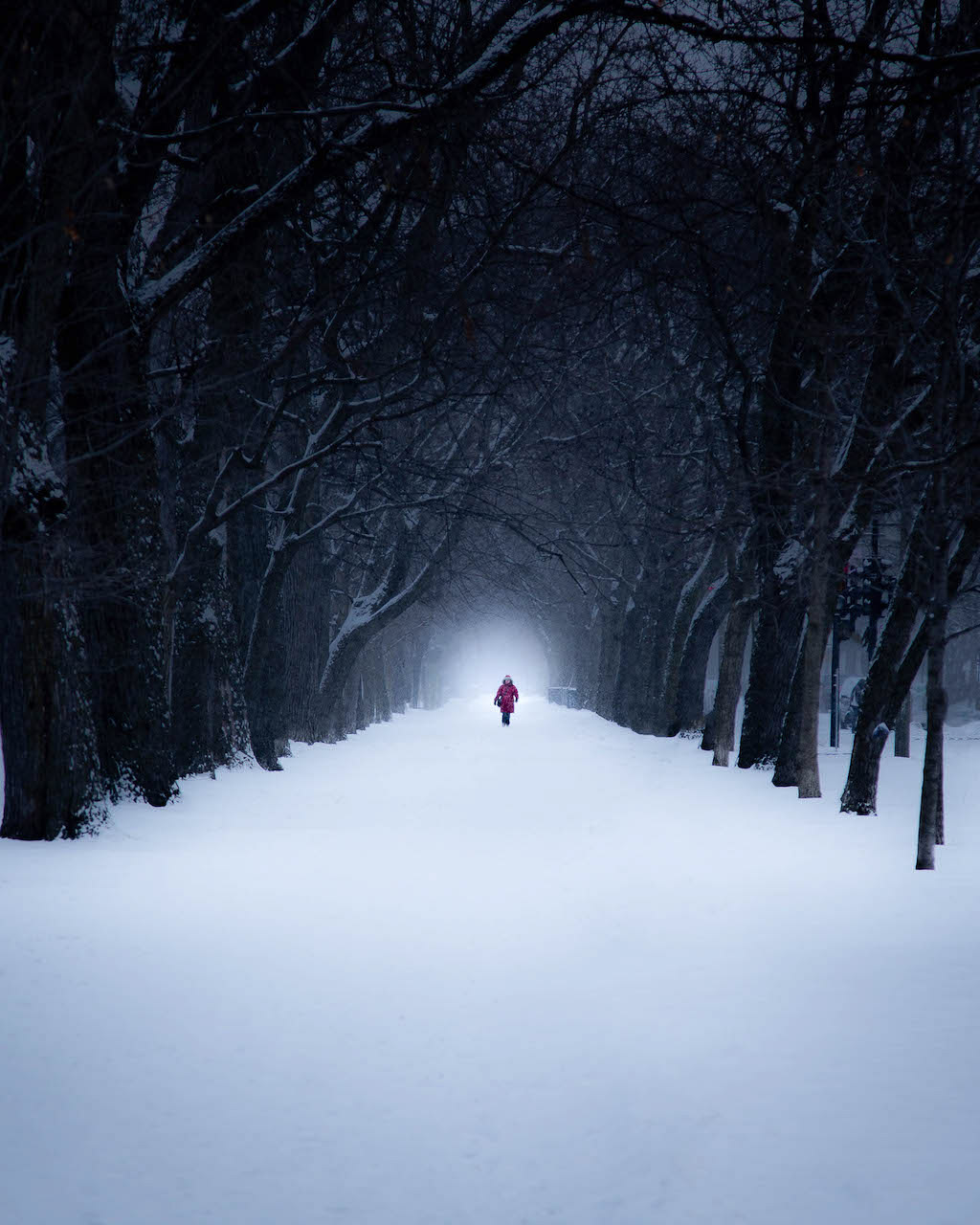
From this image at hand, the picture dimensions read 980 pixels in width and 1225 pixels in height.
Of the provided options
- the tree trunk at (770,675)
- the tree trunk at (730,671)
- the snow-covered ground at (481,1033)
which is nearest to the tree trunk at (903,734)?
the tree trunk at (730,671)

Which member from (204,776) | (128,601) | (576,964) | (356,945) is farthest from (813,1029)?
(204,776)

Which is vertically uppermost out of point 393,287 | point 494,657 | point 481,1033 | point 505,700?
point 393,287

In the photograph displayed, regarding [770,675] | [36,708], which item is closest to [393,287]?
[36,708]

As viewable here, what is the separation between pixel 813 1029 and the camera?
593 cm

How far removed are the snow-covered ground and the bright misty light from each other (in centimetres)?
6349

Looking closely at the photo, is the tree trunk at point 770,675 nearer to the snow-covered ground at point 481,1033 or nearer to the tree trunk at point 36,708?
the snow-covered ground at point 481,1033

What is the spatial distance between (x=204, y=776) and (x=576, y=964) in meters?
9.93

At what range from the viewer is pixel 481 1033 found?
5805mm

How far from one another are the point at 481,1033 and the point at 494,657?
498 feet

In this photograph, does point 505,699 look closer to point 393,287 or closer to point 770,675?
point 770,675

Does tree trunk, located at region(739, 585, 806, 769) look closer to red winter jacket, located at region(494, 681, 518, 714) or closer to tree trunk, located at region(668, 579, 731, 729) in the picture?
tree trunk, located at region(668, 579, 731, 729)

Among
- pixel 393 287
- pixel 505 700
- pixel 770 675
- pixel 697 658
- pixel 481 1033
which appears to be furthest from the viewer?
pixel 505 700

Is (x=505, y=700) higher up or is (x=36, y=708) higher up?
(x=36, y=708)

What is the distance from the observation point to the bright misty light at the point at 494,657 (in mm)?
91875
